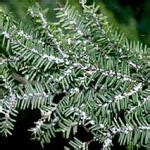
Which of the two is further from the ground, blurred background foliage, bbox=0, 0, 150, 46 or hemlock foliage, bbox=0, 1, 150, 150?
blurred background foliage, bbox=0, 0, 150, 46

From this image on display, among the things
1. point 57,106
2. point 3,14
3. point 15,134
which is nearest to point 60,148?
point 15,134

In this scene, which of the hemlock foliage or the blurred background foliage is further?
the blurred background foliage

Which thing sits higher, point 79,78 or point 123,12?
point 123,12

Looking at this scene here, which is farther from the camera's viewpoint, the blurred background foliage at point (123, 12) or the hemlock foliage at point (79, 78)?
the blurred background foliage at point (123, 12)

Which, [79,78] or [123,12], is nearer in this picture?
[79,78]

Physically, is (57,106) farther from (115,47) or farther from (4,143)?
(4,143)
